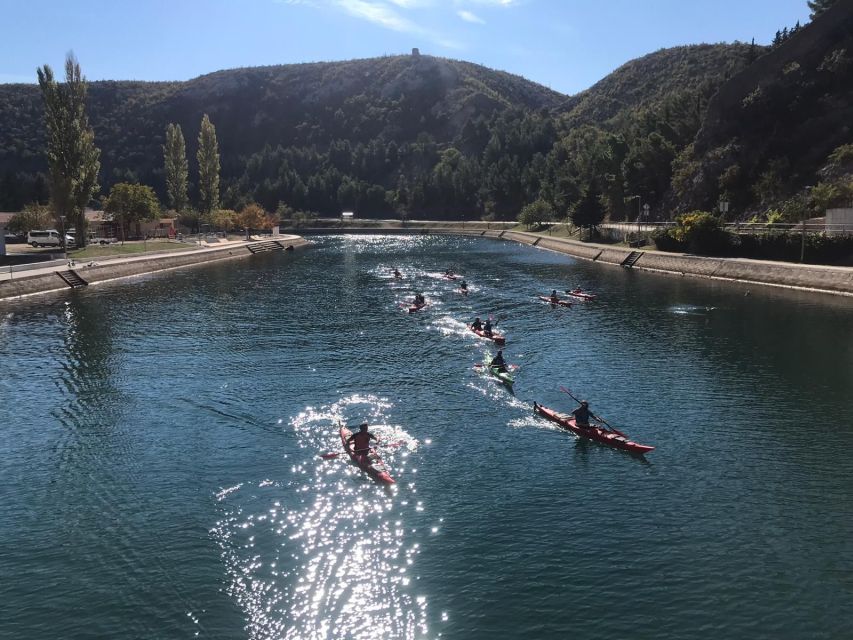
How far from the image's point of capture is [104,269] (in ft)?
319

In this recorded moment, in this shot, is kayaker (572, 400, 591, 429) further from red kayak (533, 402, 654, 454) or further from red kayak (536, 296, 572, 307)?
red kayak (536, 296, 572, 307)

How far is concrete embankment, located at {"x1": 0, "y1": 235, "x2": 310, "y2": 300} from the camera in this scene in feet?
266

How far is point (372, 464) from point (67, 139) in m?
99.0

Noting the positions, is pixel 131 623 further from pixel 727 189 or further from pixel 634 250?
pixel 727 189

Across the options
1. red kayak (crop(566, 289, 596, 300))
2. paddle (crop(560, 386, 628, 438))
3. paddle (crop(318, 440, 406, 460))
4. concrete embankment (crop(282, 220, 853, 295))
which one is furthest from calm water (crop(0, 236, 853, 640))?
concrete embankment (crop(282, 220, 853, 295))

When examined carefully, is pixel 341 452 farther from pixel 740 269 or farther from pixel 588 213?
pixel 588 213

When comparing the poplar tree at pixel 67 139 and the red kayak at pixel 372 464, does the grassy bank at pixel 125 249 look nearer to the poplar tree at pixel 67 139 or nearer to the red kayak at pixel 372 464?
the poplar tree at pixel 67 139

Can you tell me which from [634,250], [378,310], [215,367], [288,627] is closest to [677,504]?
[288,627]

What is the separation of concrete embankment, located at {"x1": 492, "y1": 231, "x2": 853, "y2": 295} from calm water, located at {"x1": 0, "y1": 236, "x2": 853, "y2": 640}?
1787cm

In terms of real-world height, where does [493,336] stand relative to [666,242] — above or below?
below

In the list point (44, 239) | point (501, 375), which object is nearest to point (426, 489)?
point (501, 375)

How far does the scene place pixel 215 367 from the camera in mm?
46750

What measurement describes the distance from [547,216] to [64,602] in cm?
18342

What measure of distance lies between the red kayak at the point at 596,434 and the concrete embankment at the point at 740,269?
52032 mm
